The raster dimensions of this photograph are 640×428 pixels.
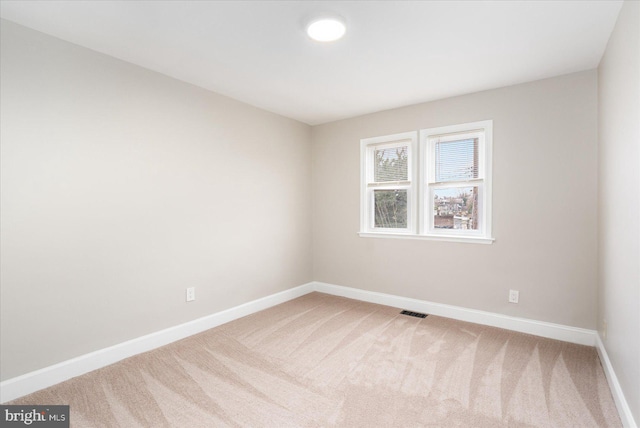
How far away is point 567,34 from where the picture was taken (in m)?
2.21

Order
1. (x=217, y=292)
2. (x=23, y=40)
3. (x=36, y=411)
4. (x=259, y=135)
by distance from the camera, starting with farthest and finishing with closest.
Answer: (x=259, y=135) < (x=217, y=292) < (x=23, y=40) < (x=36, y=411)

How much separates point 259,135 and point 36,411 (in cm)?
303

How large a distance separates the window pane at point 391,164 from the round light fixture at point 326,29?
→ 197 centimetres

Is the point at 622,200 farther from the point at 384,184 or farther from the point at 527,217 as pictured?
the point at 384,184

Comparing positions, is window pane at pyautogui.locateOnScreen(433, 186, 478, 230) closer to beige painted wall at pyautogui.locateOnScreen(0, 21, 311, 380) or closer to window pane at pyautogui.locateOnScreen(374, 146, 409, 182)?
window pane at pyautogui.locateOnScreen(374, 146, 409, 182)

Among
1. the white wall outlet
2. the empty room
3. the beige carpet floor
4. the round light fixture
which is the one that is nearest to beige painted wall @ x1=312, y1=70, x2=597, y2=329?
the empty room

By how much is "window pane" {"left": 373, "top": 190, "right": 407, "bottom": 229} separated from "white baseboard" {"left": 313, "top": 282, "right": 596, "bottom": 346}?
905 millimetres

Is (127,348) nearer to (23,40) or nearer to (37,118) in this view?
(37,118)

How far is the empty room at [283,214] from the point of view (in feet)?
6.47

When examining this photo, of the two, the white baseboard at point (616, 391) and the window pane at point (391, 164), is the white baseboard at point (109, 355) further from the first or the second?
the white baseboard at point (616, 391)

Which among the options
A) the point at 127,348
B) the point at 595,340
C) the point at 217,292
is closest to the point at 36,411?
the point at 127,348

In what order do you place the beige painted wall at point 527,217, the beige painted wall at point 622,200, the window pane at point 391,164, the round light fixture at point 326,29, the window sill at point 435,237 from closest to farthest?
the beige painted wall at point 622,200, the round light fixture at point 326,29, the beige painted wall at point 527,217, the window sill at point 435,237, the window pane at point 391,164

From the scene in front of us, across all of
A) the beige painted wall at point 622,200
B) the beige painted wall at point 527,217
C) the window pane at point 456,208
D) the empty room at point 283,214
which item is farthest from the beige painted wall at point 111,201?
the beige painted wall at point 622,200

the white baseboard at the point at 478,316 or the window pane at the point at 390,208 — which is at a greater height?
the window pane at the point at 390,208
